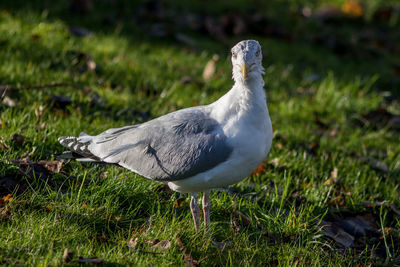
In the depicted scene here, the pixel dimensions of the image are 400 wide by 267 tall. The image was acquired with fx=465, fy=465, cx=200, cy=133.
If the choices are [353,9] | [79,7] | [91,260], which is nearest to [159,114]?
[91,260]

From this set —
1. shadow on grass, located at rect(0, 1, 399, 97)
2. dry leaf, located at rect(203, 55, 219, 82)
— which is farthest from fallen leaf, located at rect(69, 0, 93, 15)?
dry leaf, located at rect(203, 55, 219, 82)

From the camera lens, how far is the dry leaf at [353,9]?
9516 millimetres

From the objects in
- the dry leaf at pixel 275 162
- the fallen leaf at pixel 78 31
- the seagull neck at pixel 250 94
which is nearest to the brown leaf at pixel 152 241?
the seagull neck at pixel 250 94

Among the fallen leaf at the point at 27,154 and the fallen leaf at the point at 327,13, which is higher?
the fallen leaf at the point at 327,13

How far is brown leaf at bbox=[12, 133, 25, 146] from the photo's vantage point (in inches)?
157

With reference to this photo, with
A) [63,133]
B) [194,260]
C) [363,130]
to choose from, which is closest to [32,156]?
[63,133]

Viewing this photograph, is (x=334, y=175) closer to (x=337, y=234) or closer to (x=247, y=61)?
(x=337, y=234)

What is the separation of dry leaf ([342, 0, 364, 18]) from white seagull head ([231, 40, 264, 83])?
7015 millimetres

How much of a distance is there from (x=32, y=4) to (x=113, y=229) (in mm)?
5286

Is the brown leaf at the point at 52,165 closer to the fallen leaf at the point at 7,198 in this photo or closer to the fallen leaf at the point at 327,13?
the fallen leaf at the point at 7,198

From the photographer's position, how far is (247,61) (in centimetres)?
317

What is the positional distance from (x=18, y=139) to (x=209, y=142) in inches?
70.9

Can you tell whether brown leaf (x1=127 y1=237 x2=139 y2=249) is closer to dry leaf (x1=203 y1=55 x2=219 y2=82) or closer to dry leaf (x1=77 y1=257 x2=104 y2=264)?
dry leaf (x1=77 y1=257 x2=104 y2=264)

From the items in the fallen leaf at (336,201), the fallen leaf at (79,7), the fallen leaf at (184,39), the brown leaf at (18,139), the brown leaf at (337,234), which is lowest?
the brown leaf at (337,234)
